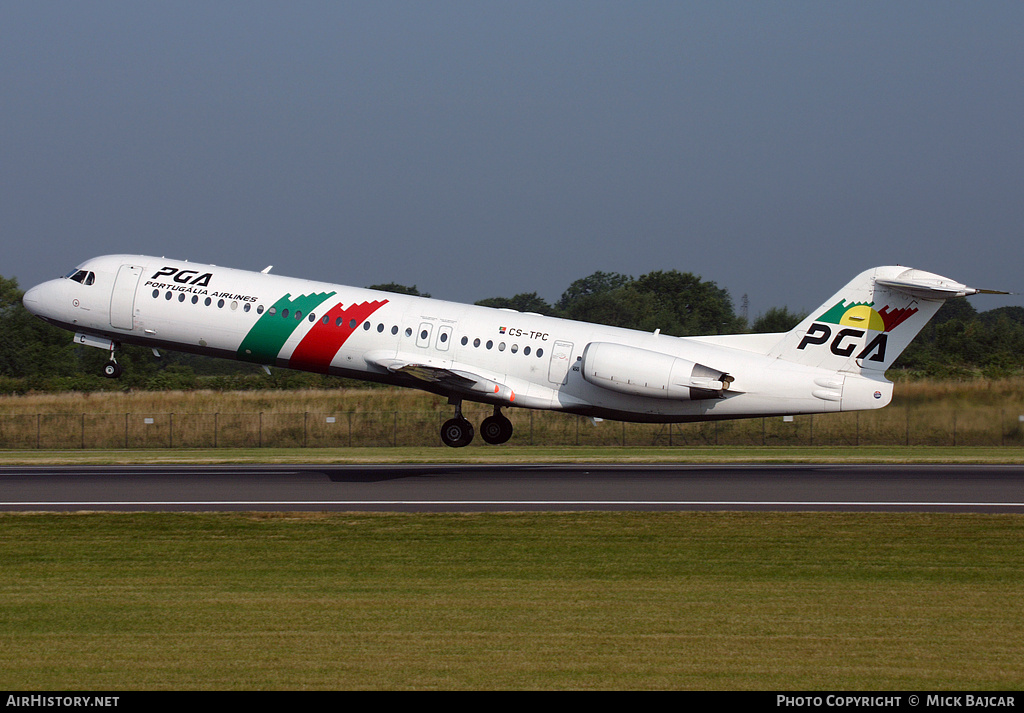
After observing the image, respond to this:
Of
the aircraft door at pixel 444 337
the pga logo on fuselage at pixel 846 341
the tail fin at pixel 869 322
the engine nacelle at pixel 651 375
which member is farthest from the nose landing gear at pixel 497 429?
the pga logo on fuselage at pixel 846 341

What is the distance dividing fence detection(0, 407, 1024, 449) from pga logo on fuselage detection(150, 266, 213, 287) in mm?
18368

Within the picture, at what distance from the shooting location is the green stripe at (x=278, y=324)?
29.2m

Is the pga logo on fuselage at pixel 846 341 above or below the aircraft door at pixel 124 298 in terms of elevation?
below

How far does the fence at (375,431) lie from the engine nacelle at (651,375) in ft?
65.3

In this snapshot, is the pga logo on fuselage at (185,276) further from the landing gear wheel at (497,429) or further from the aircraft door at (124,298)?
the landing gear wheel at (497,429)

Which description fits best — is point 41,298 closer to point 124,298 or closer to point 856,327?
point 124,298

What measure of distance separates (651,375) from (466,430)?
19.1 ft

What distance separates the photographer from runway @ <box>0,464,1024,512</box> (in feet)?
72.9

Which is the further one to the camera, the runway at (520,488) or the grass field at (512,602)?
the runway at (520,488)

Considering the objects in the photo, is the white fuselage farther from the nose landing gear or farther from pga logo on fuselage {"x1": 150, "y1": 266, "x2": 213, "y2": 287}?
the nose landing gear

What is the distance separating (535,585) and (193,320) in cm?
1863

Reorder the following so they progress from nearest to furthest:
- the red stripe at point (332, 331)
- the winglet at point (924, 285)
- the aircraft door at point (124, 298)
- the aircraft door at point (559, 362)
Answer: the winglet at point (924, 285) < the aircraft door at point (559, 362) < the red stripe at point (332, 331) < the aircraft door at point (124, 298)

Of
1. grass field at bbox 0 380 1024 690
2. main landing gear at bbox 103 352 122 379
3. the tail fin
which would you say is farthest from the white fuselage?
grass field at bbox 0 380 1024 690

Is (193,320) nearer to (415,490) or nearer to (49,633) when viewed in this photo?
(415,490)
